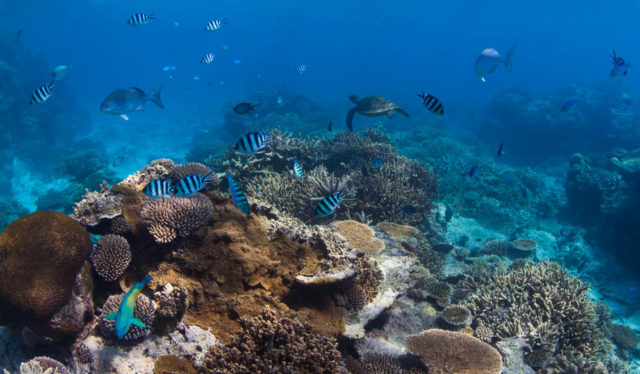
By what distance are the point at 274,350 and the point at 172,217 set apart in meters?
2.01

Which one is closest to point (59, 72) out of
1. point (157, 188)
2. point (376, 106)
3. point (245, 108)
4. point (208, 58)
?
point (208, 58)

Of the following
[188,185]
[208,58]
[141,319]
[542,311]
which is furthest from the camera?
[208,58]

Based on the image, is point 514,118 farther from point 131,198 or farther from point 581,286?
point 131,198

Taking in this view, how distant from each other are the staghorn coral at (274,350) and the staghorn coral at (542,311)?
3.10 metres

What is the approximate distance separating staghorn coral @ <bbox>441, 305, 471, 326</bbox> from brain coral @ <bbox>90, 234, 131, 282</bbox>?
14.9 feet

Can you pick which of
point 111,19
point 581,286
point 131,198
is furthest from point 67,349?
point 111,19

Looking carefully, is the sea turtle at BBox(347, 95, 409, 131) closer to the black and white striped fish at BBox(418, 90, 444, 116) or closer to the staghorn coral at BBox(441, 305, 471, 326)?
the black and white striped fish at BBox(418, 90, 444, 116)

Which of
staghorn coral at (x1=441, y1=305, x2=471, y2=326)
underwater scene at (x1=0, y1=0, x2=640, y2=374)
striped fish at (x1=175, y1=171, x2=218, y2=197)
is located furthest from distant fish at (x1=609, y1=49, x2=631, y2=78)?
striped fish at (x1=175, y1=171, x2=218, y2=197)

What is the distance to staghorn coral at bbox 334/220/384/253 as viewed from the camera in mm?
5425

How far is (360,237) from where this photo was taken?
561 cm

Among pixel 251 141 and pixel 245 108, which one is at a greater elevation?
pixel 245 108

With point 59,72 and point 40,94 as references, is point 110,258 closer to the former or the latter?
point 40,94

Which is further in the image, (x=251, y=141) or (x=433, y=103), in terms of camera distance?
(x=433, y=103)

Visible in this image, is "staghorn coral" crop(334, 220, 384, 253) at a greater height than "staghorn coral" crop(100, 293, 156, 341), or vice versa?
"staghorn coral" crop(334, 220, 384, 253)
